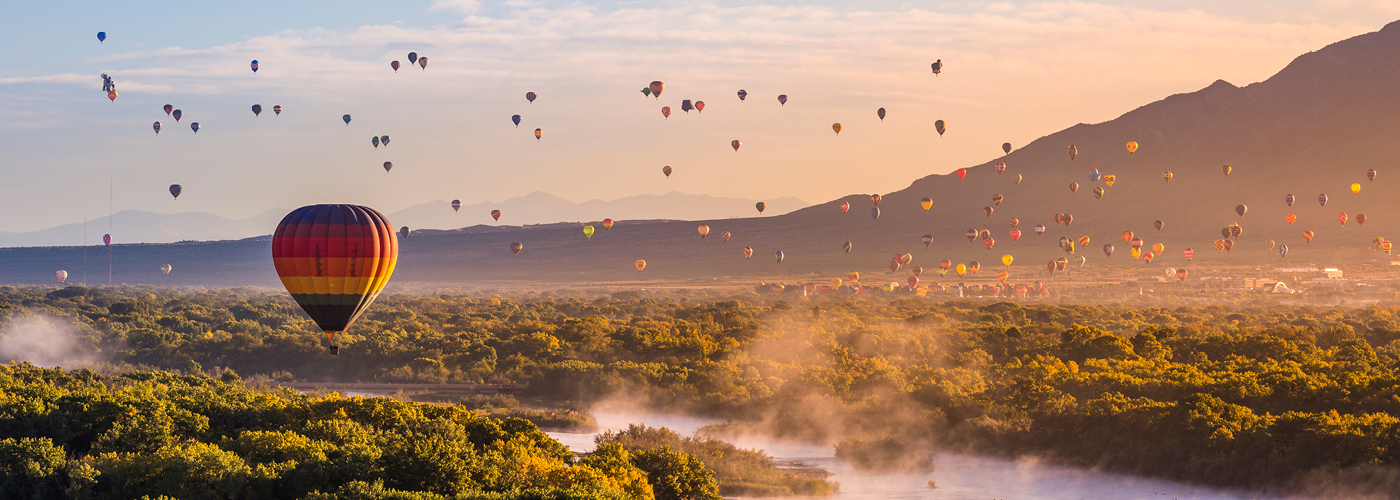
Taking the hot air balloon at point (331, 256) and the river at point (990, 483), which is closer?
the river at point (990, 483)

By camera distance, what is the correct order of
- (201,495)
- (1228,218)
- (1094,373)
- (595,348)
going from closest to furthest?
1. (201,495)
2. (1094,373)
3. (595,348)
4. (1228,218)

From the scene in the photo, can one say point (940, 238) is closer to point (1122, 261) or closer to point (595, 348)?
point (1122, 261)

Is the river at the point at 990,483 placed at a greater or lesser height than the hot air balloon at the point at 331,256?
lesser

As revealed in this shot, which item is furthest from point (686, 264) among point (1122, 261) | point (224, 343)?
point (224, 343)

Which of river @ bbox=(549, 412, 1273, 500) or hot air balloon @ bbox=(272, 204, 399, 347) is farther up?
hot air balloon @ bbox=(272, 204, 399, 347)

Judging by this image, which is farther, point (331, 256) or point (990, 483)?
point (331, 256)
